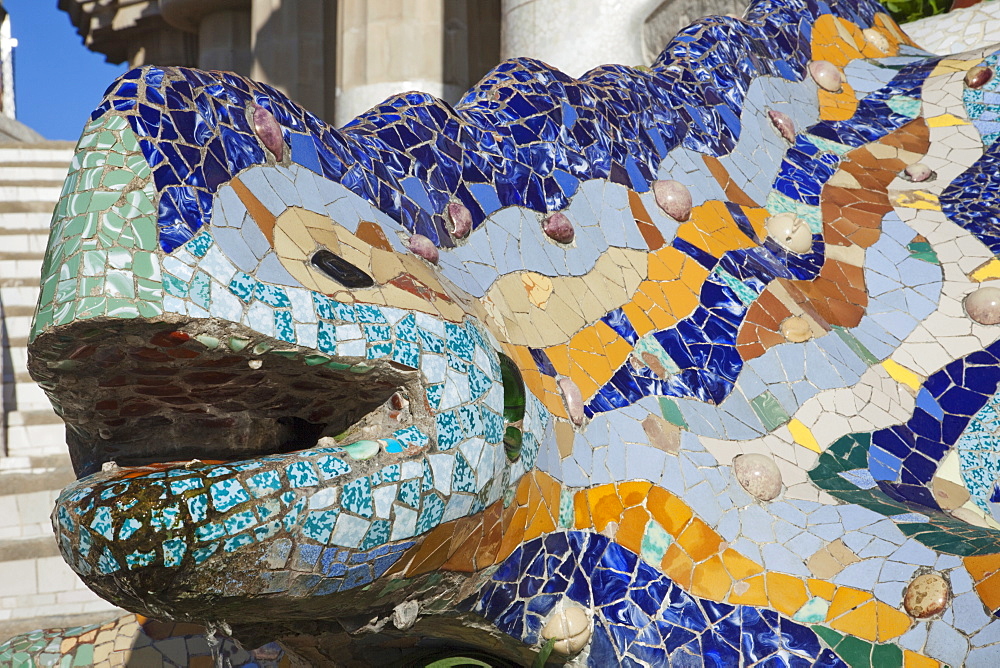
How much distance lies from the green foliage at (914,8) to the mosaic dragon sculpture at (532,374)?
2321 millimetres

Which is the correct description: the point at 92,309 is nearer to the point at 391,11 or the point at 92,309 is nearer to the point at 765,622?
the point at 765,622

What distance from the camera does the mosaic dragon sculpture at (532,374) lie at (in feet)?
8.22

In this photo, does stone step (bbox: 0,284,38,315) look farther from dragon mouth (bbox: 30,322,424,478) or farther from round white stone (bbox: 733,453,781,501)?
round white stone (bbox: 733,453,781,501)

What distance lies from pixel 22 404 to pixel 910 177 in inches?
250

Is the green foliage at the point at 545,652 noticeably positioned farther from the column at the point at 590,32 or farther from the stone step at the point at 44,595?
the stone step at the point at 44,595

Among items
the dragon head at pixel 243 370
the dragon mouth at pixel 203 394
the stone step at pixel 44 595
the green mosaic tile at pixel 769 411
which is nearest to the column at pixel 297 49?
the stone step at pixel 44 595

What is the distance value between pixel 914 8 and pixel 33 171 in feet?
23.8

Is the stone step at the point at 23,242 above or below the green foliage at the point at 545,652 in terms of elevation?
below

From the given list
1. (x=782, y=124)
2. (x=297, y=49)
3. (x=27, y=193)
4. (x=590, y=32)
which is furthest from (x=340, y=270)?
(x=297, y=49)

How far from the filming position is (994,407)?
4055mm

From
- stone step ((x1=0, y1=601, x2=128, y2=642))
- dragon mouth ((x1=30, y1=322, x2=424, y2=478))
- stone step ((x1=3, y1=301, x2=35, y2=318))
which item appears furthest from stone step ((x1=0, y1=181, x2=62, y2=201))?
dragon mouth ((x1=30, y1=322, x2=424, y2=478))

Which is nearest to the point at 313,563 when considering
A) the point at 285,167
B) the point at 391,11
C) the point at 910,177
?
the point at 285,167

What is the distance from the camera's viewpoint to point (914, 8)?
276 inches

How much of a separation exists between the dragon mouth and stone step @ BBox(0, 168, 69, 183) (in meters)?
8.26
